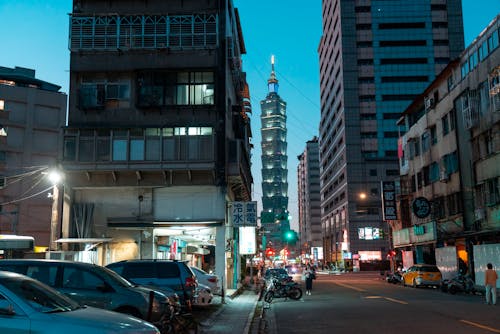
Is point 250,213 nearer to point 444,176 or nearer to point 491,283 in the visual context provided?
point 491,283

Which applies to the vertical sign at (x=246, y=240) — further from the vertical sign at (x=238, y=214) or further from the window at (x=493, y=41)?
the window at (x=493, y=41)

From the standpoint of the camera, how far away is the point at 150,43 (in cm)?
3059

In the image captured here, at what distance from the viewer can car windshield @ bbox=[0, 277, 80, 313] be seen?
7211 mm

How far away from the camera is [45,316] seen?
693 cm

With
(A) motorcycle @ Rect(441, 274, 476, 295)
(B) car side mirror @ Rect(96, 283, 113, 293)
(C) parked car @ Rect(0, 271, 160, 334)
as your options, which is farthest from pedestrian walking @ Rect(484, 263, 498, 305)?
(C) parked car @ Rect(0, 271, 160, 334)

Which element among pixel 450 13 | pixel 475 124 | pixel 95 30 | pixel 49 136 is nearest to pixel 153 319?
pixel 95 30

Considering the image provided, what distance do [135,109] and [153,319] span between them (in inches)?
792

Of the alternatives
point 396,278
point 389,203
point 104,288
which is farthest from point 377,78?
point 104,288

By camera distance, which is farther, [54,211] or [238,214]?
[238,214]

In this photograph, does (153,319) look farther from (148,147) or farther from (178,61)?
(178,61)

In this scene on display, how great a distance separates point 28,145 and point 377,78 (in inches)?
2523

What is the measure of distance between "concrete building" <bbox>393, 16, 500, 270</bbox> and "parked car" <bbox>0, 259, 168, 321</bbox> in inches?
1011

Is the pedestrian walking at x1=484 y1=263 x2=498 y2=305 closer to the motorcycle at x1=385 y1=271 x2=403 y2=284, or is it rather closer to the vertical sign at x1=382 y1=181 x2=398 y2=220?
the motorcycle at x1=385 y1=271 x2=403 y2=284

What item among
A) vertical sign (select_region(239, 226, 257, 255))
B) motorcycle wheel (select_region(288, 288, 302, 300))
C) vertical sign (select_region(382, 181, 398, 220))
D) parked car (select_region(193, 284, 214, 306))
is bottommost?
motorcycle wheel (select_region(288, 288, 302, 300))
